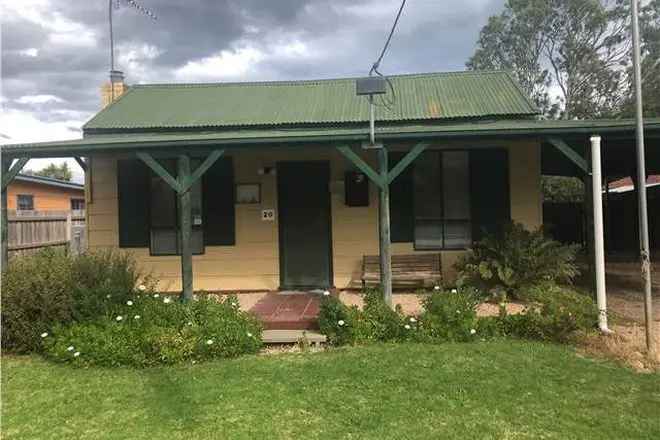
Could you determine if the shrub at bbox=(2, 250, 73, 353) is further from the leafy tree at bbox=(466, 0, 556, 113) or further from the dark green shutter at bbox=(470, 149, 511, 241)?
the leafy tree at bbox=(466, 0, 556, 113)

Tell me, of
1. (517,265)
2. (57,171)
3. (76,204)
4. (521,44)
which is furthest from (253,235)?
(57,171)

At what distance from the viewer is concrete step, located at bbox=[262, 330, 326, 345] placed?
5.92m

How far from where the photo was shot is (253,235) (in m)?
8.88

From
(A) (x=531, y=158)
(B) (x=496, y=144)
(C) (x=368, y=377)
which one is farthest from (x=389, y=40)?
(C) (x=368, y=377)

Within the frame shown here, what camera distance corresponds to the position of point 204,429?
12.3 ft

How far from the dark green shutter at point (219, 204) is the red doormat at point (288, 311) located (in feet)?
4.26

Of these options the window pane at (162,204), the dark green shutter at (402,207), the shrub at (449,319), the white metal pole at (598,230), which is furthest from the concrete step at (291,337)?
the window pane at (162,204)

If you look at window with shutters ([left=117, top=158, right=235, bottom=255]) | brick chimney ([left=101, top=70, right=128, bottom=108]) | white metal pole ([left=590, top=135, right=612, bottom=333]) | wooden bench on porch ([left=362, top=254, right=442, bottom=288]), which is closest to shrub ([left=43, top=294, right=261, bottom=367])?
wooden bench on porch ([left=362, top=254, right=442, bottom=288])

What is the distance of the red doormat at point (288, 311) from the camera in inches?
248

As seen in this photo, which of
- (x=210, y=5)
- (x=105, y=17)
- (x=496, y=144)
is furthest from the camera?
(x=105, y=17)

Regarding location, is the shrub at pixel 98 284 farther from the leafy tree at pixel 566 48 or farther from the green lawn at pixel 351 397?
the leafy tree at pixel 566 48

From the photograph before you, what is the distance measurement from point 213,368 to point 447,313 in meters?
2.57

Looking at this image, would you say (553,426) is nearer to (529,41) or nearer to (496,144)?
(496,144)

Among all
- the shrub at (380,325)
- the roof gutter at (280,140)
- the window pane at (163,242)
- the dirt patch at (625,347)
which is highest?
the roof gutter at (280,140)
